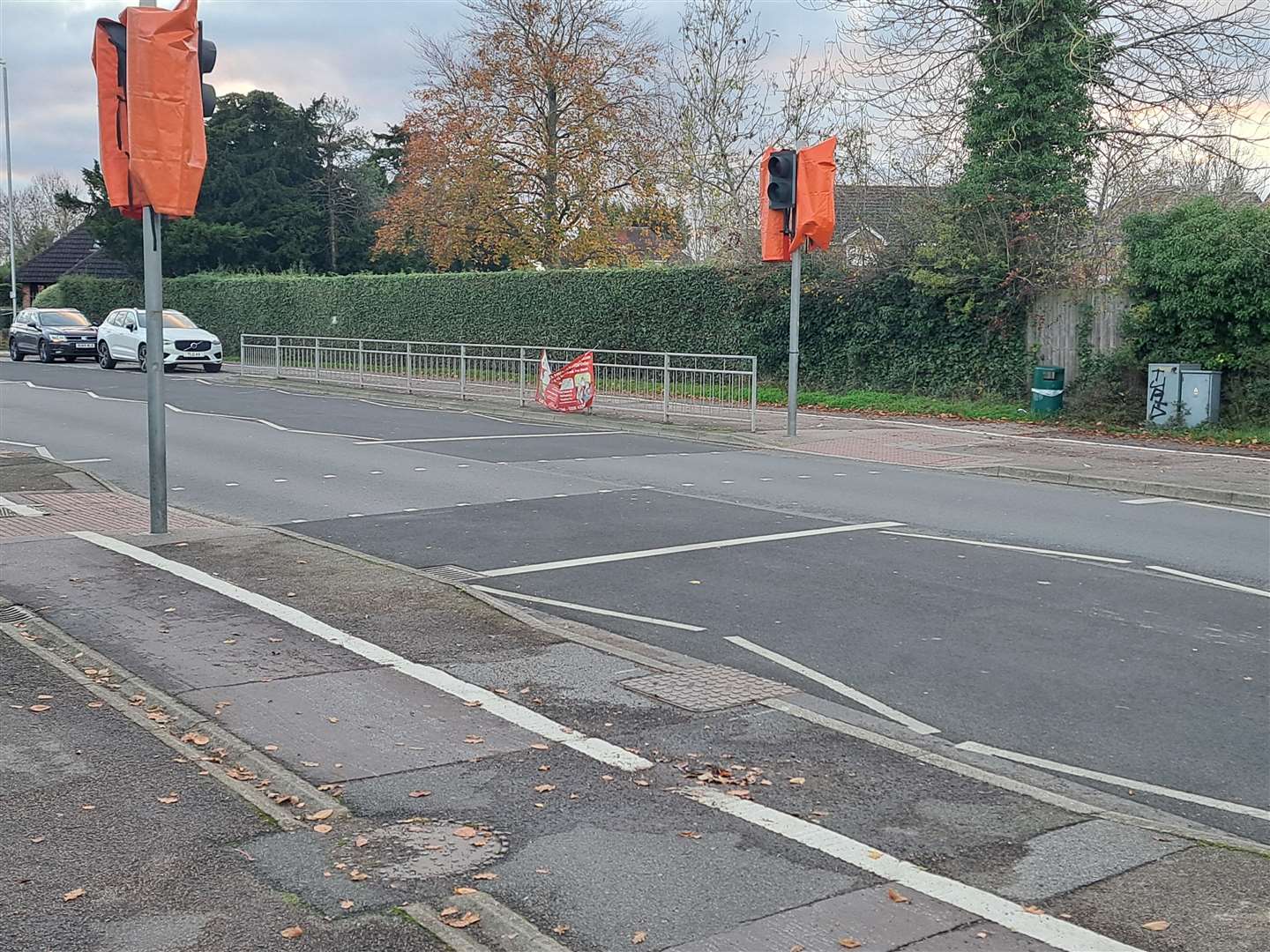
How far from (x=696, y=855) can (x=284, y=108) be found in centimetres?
5619

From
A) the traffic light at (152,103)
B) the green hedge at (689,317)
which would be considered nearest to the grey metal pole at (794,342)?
the green hedge at (689,317)

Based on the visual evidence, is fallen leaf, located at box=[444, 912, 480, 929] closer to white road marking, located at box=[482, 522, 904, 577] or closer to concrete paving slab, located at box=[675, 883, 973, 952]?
concrete paving slab, located at box=[675, 883, 973, 952]

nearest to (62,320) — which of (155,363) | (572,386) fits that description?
(572,386)

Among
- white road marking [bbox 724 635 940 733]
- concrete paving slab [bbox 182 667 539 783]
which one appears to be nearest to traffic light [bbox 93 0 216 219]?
concrete paving slab [bbox 182 667 539 783]

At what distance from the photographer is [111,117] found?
10.4m

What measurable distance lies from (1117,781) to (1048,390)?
62.2 ft

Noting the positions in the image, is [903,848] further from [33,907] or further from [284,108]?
[284,108]

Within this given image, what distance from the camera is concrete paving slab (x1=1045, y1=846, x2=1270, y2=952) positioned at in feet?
14.1

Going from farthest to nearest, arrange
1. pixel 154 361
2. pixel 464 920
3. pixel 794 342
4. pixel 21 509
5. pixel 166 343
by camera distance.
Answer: pixel 166 343
pixel 794 342
pixel 21 509
pixel 154 361
pixel 464 920

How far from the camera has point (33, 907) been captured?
438 centimetres

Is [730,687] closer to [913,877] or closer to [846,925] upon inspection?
[913,877]

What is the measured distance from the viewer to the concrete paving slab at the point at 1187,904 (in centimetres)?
430

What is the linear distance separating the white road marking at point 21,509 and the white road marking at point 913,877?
9.24 metres

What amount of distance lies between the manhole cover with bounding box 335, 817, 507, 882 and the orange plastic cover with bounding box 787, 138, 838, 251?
1611 centimetres
